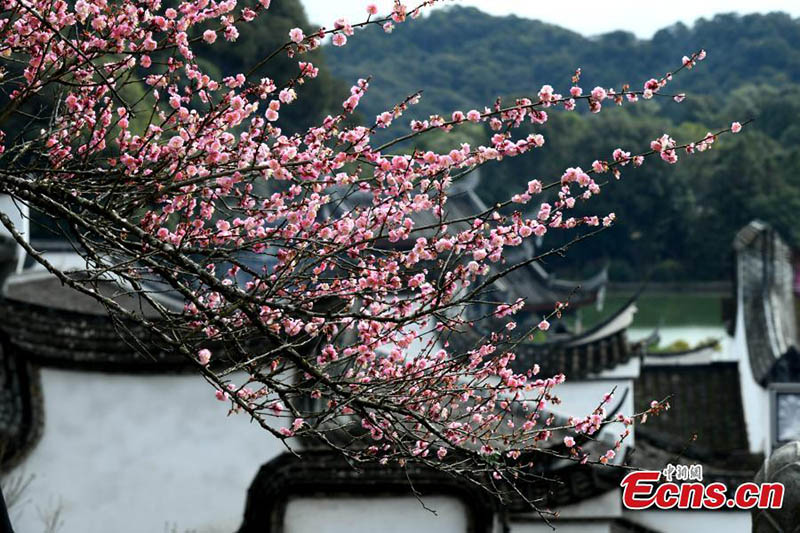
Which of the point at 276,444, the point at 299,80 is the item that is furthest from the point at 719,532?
the point at 299,80

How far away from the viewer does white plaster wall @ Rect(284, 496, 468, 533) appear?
31.3ft

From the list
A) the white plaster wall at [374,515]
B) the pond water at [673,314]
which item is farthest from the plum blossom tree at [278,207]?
the pond water at [673,314]

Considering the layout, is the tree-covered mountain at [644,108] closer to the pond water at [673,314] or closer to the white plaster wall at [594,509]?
the pond water at [673,314]

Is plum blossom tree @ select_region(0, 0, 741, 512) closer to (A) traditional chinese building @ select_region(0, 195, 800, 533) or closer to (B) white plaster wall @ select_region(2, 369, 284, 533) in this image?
(A) traditional chinese building @ select_region(0, 195, 800, 533)

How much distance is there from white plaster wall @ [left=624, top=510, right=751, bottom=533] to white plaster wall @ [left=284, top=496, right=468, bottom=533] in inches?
155

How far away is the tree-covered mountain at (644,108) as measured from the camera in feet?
230

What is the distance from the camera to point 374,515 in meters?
9.67

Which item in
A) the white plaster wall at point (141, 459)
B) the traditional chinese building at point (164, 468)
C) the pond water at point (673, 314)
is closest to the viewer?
the traditional chinese building at point (164, 468)

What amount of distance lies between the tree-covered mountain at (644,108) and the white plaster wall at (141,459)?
43106mm

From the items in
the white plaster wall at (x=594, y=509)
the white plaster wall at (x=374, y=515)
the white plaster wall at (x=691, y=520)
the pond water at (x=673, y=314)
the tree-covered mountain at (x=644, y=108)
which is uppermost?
the tree-covered mountain at (x=644, y=108)

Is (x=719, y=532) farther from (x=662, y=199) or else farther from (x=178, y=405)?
(x=662, y=199)

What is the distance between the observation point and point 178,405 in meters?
10.2

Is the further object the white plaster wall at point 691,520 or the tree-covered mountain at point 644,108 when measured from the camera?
the tree-covered mountain at point 644,108

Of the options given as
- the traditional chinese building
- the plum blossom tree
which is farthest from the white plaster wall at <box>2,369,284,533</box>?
the plum blossom tree
